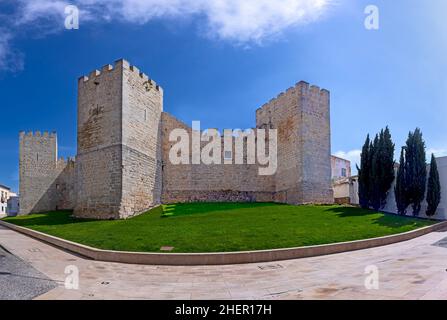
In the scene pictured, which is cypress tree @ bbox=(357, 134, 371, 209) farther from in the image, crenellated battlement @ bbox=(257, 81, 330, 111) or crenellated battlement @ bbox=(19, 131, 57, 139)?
crenellated battlement @ bbox=(19, 131, 57, 139)

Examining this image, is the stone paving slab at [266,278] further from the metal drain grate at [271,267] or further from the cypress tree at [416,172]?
the cypress tree at [416,172]

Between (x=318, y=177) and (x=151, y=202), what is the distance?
442 inches

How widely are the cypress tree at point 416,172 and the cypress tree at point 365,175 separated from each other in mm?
2371

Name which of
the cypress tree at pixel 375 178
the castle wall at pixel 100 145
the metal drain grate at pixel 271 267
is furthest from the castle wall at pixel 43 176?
the metal drain grate at pixel 271 267

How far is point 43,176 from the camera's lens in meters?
31.4

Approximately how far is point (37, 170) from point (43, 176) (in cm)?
80

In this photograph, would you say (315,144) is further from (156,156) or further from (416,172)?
(156,156)

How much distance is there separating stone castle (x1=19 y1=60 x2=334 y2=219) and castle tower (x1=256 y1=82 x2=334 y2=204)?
67 millimetres

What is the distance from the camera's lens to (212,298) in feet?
17.3

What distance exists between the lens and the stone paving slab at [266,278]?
510 cm

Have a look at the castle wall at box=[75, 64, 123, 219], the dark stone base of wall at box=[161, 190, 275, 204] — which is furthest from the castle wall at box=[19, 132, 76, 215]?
the dark stone base of wall at box=[161, 190, 275, 204]

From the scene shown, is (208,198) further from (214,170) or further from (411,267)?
(411,267)

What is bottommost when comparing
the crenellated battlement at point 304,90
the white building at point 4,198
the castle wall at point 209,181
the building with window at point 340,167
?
the white building at point 4,198

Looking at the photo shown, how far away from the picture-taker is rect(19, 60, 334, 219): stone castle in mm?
18469
